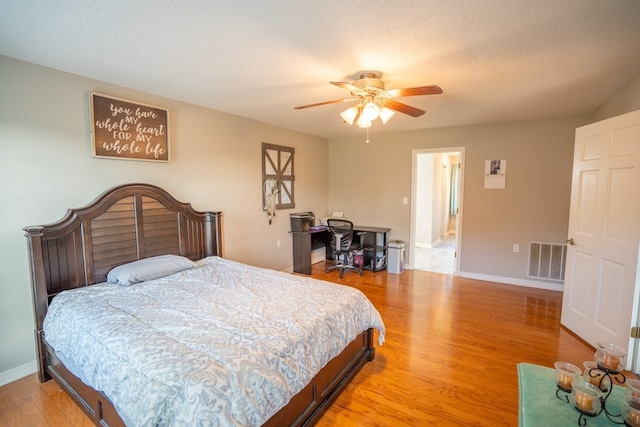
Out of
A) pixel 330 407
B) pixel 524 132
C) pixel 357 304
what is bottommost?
pixel 330 407

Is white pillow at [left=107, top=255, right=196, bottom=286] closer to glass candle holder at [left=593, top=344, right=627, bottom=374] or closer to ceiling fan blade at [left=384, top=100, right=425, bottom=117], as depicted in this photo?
ceiling fan blade at [left=384, top=100, right=425, bottom=117]

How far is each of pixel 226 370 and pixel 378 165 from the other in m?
4.65

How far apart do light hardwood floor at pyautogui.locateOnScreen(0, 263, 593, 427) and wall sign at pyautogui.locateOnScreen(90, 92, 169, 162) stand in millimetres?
1936

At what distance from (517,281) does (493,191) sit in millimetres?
1377

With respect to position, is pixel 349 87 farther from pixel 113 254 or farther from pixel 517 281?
pixel 517 281

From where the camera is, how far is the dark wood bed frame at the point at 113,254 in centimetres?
182

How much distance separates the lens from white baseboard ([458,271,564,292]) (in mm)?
4188

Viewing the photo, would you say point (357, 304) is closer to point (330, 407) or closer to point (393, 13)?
point (330, 407)

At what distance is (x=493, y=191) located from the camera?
4516mm

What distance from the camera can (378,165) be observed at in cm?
546

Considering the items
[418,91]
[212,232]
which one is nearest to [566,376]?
[418,91]

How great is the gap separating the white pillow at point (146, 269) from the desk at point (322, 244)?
2197 mm

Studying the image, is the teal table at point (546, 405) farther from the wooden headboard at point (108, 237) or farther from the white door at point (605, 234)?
the wooden headboard at point (108, 237)

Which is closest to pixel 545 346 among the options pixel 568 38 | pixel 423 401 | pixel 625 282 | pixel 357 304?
pixel 625 282
